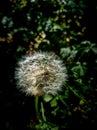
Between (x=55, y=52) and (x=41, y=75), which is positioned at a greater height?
(x=55, y=52)

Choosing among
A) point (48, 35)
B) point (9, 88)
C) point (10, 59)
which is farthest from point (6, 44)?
point (48, 35)

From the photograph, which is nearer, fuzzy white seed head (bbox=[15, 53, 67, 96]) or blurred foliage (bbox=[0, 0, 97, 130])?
fuzzy white seed head (bbox=[15, 53, 67, 96])

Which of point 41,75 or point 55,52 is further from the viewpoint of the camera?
point 55,52

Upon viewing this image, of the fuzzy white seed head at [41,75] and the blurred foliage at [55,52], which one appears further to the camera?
the blurred foliage at [55,52]
